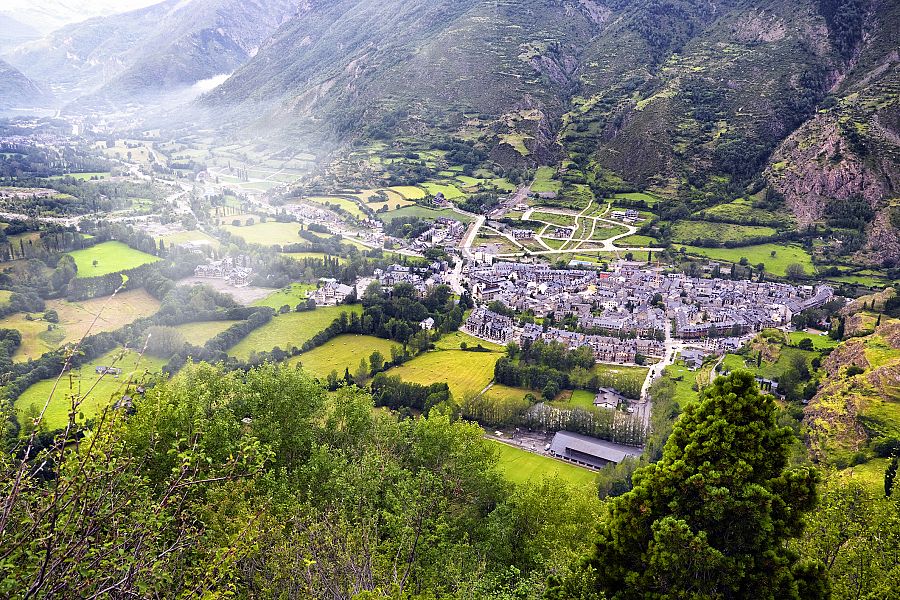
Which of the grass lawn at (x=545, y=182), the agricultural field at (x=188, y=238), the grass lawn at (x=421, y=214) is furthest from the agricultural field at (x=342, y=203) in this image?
the grass lawn at (x=545, y=182)

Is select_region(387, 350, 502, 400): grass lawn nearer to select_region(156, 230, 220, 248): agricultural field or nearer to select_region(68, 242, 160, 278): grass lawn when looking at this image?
select_region(68, 242, 160, 278): grass lawn

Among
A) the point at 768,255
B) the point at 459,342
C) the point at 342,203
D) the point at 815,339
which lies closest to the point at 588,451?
the point at 459,342

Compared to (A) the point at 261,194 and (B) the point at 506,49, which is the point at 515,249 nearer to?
(A) the point at 261,194

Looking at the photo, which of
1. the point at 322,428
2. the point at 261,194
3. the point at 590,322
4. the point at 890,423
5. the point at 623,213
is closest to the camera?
the point at 322,428

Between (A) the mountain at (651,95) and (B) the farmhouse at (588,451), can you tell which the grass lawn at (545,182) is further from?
(B) the farmhouse at (588,451)

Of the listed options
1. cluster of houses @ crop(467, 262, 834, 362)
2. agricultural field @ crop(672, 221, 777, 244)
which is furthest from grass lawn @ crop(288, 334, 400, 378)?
agricultural field @ crop(672, 221, 777, 244)

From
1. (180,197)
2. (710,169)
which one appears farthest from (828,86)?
(180,197)

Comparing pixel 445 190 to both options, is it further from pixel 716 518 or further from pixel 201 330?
pixel 716 518
